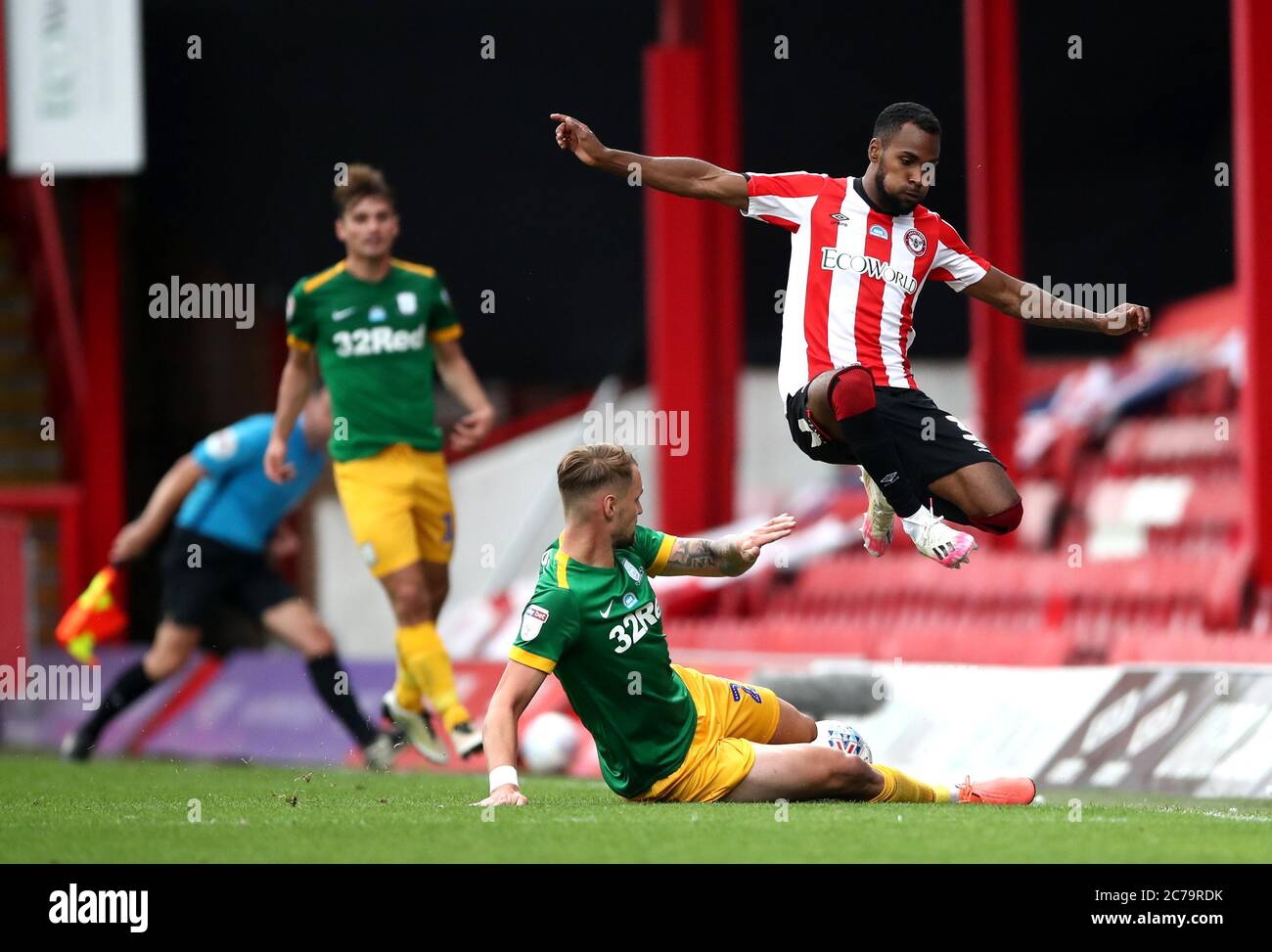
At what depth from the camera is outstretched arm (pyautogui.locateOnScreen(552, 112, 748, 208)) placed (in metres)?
6.29

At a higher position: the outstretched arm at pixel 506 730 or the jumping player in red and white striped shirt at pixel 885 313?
the jumping player in red and white striped shirt at pixel 885 313

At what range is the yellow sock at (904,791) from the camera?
611cm

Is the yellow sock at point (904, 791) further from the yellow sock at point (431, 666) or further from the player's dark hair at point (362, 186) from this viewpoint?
Answer: the player's dark hair at point (362, 186)

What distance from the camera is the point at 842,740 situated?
6070 millimetres

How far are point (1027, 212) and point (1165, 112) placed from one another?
1666 millimetres

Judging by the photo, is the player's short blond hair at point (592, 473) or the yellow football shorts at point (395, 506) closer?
the player's short blond hair at point (592, 473)

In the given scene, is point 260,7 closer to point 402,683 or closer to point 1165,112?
point 1165,112

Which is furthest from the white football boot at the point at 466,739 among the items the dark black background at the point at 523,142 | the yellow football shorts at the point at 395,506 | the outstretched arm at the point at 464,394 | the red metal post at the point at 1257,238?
the dark black background at the point at 523,142

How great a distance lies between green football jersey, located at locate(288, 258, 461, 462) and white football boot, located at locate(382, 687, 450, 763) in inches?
43.0

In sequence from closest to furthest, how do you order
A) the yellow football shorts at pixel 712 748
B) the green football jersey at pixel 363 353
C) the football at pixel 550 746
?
1. the yellow football shorts at pixel 712 748
2. the green football jersey at pixel 363 353
3. the football at pixel 550 746

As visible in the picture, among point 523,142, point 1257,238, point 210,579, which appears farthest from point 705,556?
point 523,142

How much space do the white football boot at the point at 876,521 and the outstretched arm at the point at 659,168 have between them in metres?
1.10

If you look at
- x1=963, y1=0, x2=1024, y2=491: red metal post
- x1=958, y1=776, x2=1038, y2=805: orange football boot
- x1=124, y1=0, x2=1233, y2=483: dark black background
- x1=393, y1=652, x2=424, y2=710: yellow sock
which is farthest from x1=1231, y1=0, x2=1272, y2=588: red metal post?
x1=124, y1=0, x2=1233, y2=483: dark black background
